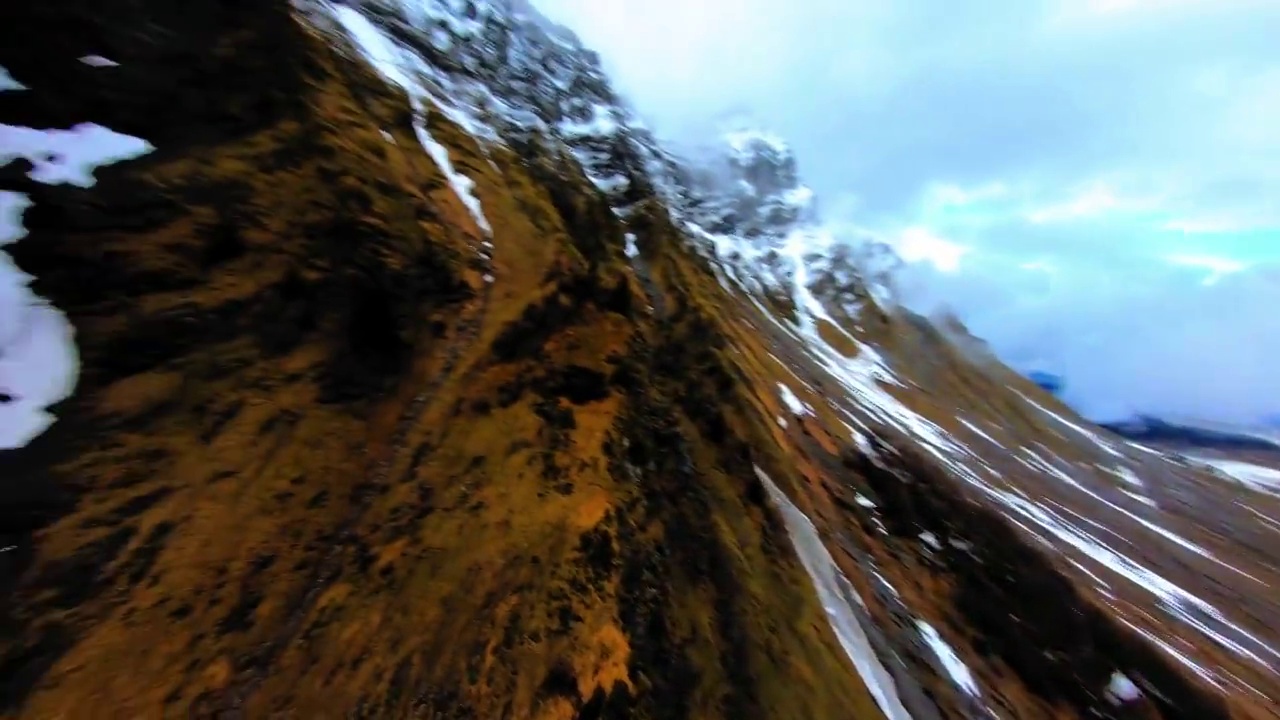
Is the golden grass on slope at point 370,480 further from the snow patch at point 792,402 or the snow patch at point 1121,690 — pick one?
the snow patch at point 792,402

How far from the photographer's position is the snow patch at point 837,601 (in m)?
20.1

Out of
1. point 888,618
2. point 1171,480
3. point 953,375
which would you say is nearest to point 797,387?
point 888,618

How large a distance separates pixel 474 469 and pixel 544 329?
14.7 feet

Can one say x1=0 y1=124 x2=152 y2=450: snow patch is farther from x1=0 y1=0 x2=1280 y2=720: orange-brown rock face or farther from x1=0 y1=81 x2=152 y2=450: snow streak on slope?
x1=0 y1=0 x2=1280 y2=720: orange-brown rock face

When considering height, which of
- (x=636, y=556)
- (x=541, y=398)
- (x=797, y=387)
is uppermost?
(x=541, y=398)

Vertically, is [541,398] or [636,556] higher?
[541,398]

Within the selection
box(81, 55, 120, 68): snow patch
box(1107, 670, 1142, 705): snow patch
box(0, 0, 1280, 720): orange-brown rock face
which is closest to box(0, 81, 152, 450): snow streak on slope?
box(0, 0, 1280, 720): orange-brown rock face

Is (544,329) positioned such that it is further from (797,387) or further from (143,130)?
(797,387)

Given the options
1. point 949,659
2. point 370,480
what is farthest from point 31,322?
point 949,659

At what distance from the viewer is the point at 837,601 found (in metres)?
22.3

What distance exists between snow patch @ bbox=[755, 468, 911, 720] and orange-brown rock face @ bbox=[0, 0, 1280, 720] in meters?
0.17

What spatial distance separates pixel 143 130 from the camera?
38.5 feet

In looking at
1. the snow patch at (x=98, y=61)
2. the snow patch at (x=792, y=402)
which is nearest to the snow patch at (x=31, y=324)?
the snow patch at (x=98, y=61)

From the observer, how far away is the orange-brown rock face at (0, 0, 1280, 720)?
9.27 m
